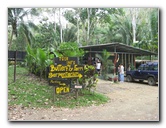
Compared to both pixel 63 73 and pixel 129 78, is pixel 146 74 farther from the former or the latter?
pixel 63 73

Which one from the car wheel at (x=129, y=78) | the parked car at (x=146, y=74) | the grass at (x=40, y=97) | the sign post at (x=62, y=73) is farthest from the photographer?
the car wheel at (x=129, y=78)

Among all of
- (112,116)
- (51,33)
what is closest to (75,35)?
(51,33)

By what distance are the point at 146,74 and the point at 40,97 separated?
4.98 metres

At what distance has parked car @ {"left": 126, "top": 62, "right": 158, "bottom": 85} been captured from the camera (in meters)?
7.37

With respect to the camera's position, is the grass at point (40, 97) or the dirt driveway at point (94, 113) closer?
the dirt driveway at point (94, 113)

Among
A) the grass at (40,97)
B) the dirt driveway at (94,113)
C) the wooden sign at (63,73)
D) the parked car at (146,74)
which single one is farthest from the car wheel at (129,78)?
the wooden sign at (63,73)

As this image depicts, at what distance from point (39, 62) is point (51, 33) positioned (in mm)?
6635

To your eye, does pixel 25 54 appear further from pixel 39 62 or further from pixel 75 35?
pixel 75 35

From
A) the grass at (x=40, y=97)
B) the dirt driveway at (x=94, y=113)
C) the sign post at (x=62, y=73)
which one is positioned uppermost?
the sign post at (x=62, y=73)

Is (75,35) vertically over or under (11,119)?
over

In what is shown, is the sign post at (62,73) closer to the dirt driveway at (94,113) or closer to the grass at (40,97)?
the grass at (40,97)

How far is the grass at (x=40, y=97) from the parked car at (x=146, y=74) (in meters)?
3.35

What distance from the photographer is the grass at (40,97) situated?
4023mm
